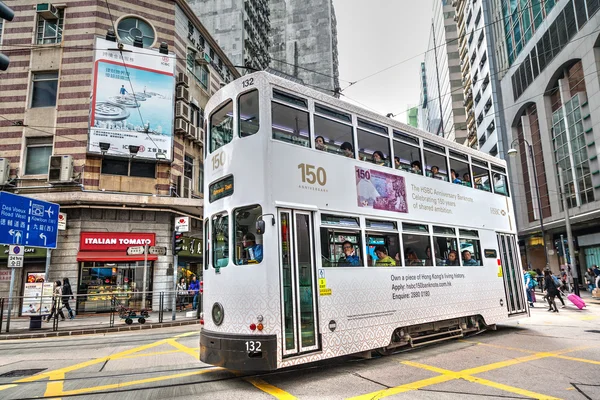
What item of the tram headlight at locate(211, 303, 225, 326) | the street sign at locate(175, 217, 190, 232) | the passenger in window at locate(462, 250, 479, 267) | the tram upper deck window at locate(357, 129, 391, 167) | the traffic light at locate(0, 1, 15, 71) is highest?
the traffic light at locate(0, 1, 15, 71)

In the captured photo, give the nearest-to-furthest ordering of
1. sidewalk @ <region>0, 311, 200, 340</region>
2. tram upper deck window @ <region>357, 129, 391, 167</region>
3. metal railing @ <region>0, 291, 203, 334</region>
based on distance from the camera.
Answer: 1. tram upper deck window @ <region>357, 129, 391, 167</region>
2. sidewalk @ <region>0, 311, 200, 340</region>
3. metal railing @ <region>0, 291, 203, 334</region>

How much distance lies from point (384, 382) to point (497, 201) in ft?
23.1

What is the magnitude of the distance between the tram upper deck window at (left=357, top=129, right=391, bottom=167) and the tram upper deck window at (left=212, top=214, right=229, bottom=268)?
9.21 ft

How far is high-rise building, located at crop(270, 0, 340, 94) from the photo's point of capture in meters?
72.1

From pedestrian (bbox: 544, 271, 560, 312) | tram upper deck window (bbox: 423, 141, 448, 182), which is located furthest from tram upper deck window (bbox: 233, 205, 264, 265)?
pedestrian (bbox: 544, 271, 560, 312)

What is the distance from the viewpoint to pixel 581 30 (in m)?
25.5

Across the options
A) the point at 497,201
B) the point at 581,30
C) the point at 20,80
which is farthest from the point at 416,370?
the point at 581,30

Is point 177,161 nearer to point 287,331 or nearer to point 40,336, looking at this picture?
point 40,336

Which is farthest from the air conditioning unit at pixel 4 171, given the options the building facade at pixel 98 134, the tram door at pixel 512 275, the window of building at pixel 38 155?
the tram door at pixel 512 275

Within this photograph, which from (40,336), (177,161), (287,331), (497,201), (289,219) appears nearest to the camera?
(287,331)

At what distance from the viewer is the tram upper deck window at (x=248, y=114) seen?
6254mm

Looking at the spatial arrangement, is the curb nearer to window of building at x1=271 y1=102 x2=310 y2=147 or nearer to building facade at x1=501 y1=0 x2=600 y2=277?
window of building at x1=271 y1=102 x2=310 y2=147

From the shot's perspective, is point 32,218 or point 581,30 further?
point 581,30

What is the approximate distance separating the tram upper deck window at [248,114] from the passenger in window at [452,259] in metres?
5.20
